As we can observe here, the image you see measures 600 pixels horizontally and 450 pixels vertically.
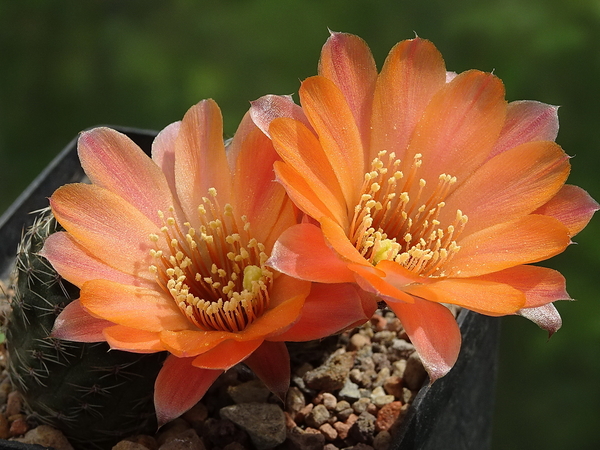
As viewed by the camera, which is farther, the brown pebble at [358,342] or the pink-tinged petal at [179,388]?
the brown pebble at [358,342]

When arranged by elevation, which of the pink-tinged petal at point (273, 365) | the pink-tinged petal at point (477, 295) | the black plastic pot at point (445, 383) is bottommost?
the black plastic pot at point (445, 383)

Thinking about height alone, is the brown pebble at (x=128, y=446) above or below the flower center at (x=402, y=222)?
below

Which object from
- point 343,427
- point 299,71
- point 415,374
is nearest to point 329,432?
point 343,427

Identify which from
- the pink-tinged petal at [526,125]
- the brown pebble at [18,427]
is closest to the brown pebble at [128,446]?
the brown pebble at [18,427]

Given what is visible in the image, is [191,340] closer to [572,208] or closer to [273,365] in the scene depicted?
[273,365]

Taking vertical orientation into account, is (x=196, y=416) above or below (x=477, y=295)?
below

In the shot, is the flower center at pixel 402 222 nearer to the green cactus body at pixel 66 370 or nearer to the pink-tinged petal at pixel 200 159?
the pink-tinged petal at pixel 200 159
